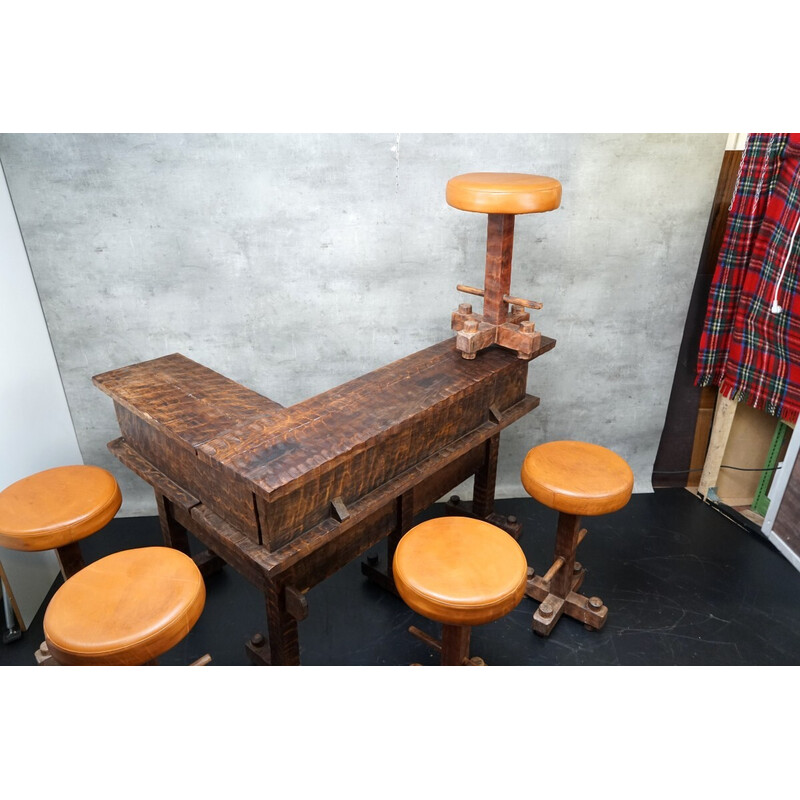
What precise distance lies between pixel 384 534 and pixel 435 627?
25.1 inches

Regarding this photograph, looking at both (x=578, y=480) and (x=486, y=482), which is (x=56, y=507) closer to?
(x=486, y=482)

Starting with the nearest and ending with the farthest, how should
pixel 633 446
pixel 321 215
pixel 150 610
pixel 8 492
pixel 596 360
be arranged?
pixel 150 610 < pixel 8 492 < pixel 321 215 < pixel 596 360 < pixel 633 446

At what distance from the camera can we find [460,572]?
229 centimetres

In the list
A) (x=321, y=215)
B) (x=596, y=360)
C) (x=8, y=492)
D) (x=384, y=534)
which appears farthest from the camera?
(x=596, y=360)

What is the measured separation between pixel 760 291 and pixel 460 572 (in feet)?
8.50

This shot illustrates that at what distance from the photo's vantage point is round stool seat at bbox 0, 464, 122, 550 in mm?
2645

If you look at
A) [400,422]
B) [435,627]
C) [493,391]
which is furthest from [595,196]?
[435,627]

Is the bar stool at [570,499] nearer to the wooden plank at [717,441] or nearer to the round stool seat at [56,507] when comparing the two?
the wooden plank at [717,441]

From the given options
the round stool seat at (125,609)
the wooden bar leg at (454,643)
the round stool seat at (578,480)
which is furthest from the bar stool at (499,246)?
the round stool seat at (125,609)

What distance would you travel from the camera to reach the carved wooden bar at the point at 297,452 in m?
2.27

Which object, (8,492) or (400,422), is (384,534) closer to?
(400,422)

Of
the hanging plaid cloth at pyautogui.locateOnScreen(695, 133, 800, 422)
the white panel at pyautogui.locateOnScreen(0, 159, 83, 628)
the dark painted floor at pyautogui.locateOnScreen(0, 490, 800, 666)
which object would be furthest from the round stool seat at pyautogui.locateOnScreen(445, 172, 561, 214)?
the white panel at pyautogui.locateOnScreen(0, 159, 83, 628)

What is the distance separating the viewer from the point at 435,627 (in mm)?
3273

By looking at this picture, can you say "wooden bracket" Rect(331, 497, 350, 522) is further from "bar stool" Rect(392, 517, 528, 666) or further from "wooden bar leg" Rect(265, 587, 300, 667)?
"wooden bar leg" Rect(265, 587, 300, 667)
